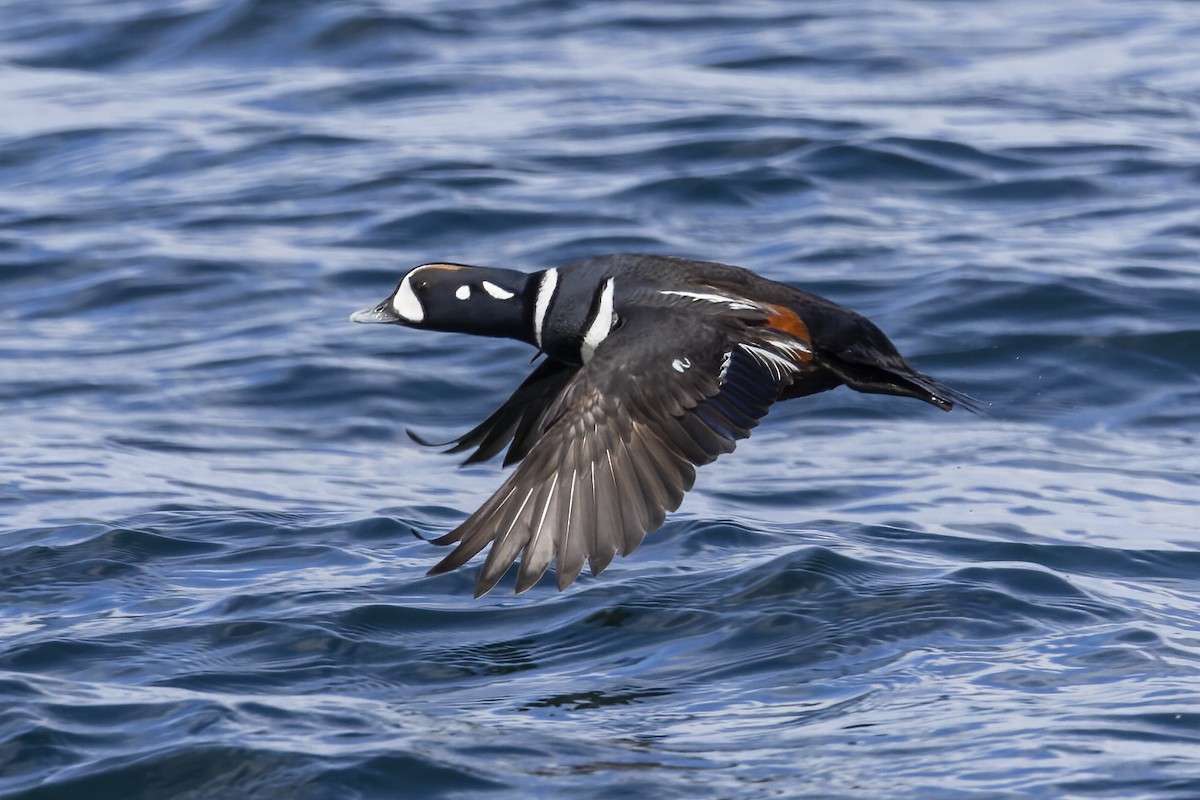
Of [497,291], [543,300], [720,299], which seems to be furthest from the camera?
[497,291]

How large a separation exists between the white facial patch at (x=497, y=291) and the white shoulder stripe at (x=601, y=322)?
365 millimetres

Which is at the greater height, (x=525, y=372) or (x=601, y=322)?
(x=601, y=322)

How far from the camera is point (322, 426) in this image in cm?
812

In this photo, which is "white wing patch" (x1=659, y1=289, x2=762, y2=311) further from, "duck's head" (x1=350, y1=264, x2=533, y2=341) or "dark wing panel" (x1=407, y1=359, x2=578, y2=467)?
"dark wing panel" (x1=407, y1=359, x2=578, y2=467)

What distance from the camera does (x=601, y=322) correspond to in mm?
5988

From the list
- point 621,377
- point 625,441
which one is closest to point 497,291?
point 621,377

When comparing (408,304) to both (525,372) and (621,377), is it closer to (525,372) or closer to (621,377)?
(621,377)

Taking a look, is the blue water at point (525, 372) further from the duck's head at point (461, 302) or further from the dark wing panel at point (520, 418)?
the duck's head at point (461, 302)

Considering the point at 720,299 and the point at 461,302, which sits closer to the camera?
the point at 720,299

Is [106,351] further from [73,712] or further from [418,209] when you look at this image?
[73,712]

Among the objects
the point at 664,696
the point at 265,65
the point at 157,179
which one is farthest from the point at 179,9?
the point at 664,696

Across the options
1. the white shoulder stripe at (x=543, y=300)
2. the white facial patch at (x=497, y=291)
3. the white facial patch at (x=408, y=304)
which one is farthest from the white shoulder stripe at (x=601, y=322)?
the white facial patch at (x=408, y=304)

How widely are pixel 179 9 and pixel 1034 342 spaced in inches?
373

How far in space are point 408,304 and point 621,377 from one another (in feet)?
4.03
